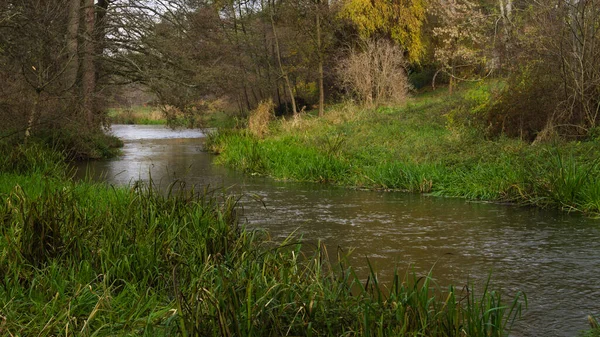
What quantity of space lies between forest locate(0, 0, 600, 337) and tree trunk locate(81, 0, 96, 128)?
0.08 meters

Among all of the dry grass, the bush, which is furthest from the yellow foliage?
the dry grass

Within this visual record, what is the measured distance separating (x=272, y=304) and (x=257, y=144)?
14.7 m

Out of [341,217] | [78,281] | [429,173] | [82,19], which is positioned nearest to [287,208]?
[341,217]

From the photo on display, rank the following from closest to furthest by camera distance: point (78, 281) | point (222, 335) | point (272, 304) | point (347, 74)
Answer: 1. point (222, 335)
2. point (272, 304)
3. point (78, 281)
4. point (347, 74)

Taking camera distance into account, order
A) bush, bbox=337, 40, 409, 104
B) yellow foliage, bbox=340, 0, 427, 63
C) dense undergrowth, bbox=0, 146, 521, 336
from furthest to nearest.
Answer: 1. yellow foliage, bbox=340, 0, 427, 63
2. bush, bbox=337, 40, 409, 104
3. dense undergrowth, bbox=0, 146, 521, 336

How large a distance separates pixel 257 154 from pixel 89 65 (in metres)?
6.74

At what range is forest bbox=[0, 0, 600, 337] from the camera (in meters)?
4.34

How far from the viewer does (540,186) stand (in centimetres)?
1074

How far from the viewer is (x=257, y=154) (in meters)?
17.2

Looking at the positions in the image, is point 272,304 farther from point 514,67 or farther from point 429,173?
point 514,67

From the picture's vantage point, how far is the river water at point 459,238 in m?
5.99

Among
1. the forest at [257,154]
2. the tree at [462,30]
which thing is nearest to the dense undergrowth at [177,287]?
the forest at [257,154]

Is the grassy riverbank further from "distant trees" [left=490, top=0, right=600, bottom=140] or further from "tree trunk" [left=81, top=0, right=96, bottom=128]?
"tree trunk" [left=81, top=0, right=96, bottom=128]

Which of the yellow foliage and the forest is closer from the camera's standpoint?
the forest
